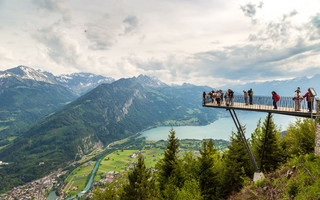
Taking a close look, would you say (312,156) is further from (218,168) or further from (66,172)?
(66,172)

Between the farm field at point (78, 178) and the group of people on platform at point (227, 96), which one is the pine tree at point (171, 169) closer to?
the group of people on platform at point (227, 96)

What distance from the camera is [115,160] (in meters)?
198

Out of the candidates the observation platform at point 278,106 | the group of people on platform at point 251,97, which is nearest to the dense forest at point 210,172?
the observation platform at point 278,106

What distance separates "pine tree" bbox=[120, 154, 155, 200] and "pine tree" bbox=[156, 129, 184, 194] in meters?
1.84

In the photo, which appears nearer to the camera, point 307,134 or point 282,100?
point 282,100

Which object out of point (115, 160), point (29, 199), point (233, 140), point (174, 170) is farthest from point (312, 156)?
point (115, 160)

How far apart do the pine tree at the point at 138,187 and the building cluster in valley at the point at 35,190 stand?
15014 cm

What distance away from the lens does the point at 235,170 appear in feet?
87.9

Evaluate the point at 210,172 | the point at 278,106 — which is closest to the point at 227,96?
Answer: the point at 278,106

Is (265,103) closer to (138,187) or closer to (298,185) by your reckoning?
(298,185)

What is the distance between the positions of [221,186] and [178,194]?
8.40 metres

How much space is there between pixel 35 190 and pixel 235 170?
181 meters

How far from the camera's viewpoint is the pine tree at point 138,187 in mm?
24516

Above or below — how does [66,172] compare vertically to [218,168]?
below
